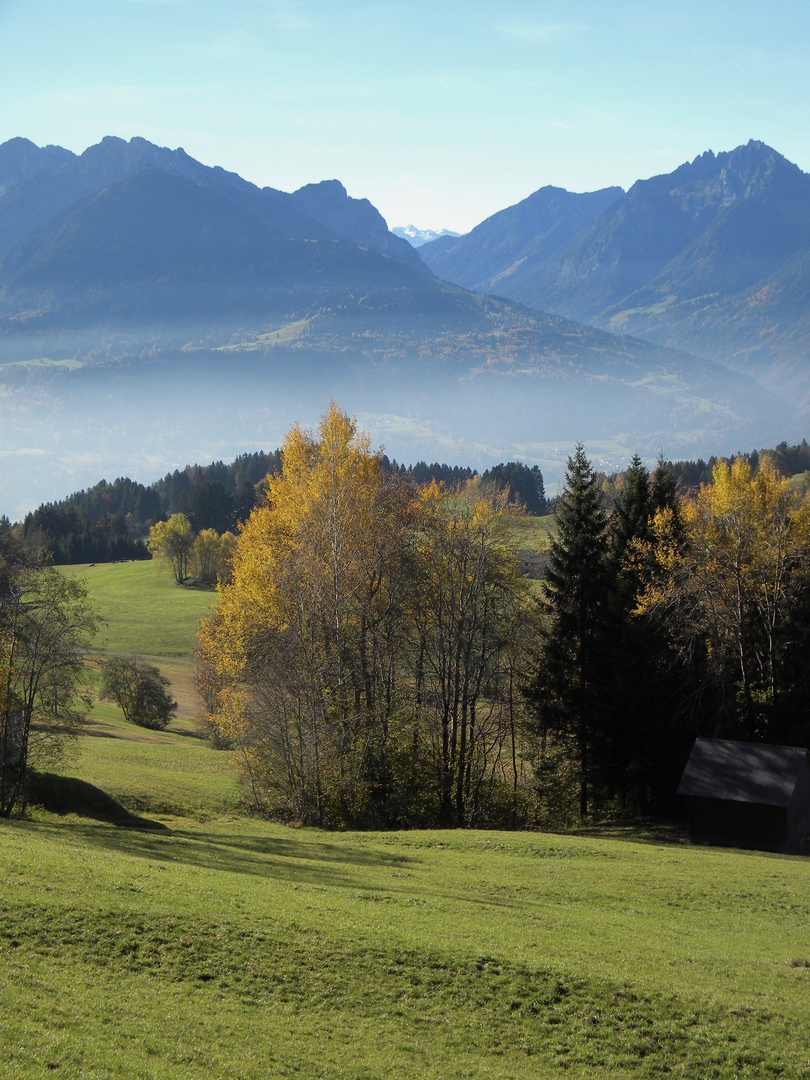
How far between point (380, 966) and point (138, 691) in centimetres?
5743

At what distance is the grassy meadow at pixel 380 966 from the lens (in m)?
13.1

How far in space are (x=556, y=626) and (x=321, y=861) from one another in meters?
20.1

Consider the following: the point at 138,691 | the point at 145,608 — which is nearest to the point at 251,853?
the point at 138,691

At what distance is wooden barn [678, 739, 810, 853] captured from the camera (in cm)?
3600

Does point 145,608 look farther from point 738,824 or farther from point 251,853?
point 738,824

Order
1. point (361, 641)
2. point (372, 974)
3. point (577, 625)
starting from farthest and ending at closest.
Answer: point (577, 625)
point (361, 641)
point (372, 974)

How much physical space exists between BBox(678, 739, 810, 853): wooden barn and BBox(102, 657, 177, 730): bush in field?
4689 centimetres

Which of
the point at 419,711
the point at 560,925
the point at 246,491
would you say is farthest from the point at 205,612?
the point at 560,925

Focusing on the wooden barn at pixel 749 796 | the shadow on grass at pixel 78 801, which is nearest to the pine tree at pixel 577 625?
the wooden barn at pixel 749 796

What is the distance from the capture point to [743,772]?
3678 centimetres

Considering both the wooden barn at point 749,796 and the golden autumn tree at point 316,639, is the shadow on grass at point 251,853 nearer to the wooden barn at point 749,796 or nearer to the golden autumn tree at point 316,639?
the golden autumn tree at point 316,639

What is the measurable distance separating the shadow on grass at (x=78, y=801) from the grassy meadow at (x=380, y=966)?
4.06 meters

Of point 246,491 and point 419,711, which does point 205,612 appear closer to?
point 246,491

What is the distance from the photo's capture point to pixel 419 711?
40.6 metres
